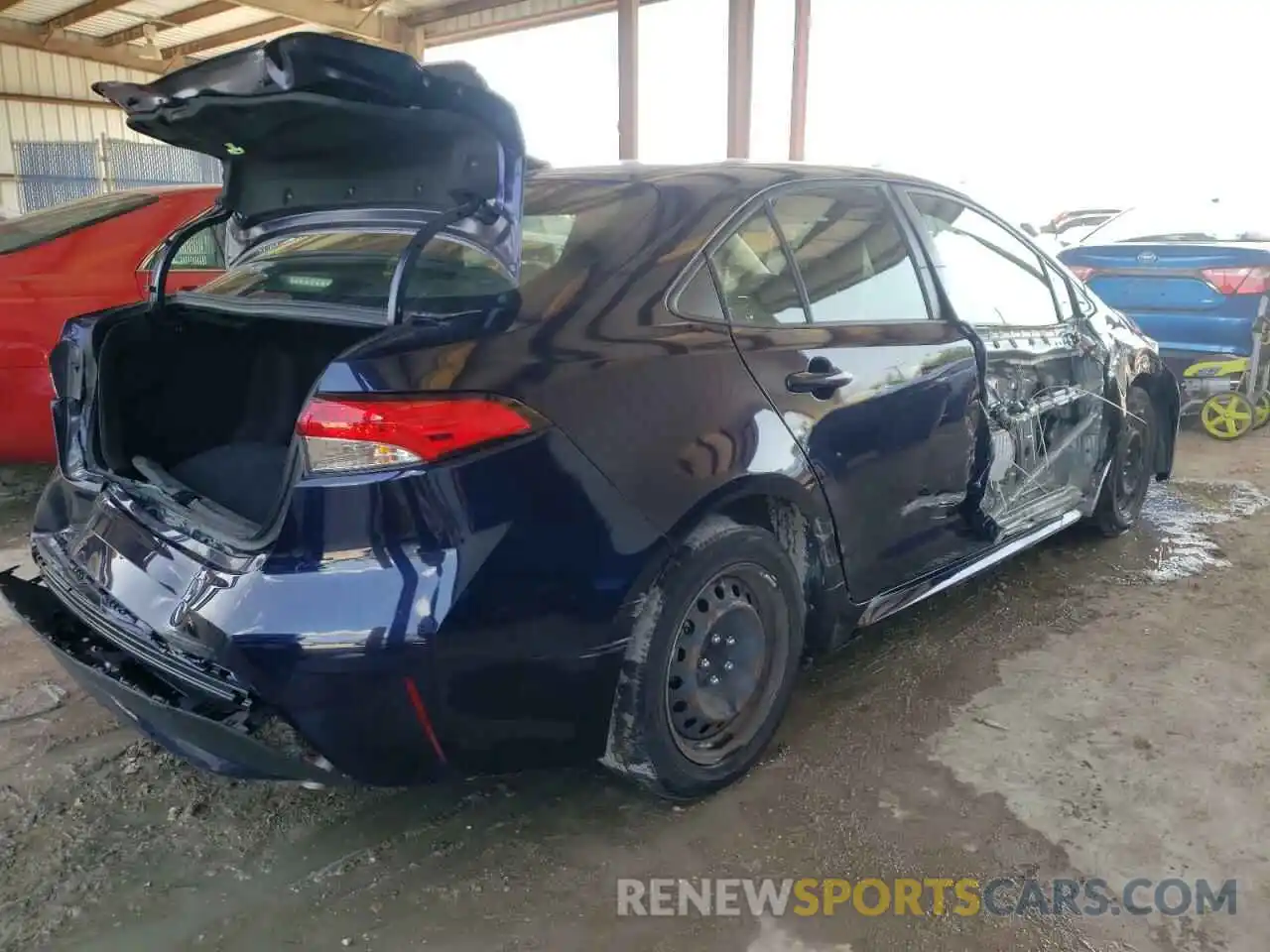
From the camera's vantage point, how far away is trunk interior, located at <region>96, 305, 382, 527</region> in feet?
7.68

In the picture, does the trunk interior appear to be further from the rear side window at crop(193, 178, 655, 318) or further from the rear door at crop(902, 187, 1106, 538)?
the rear door at crop(902, 187, 1106, 538)

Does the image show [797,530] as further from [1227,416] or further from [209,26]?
[209,26]

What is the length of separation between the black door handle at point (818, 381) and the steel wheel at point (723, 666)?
0.44 metres

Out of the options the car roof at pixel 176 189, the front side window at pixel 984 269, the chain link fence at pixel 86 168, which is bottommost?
the front side window at pixel 984 269

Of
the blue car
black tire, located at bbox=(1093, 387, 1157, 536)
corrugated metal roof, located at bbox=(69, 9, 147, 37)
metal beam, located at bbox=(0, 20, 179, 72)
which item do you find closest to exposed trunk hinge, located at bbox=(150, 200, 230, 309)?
black tire, located at bbox=(1093, 387, 1157, 536)

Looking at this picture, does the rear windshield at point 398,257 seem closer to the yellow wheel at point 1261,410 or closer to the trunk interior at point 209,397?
the trunk interior at point 209,397

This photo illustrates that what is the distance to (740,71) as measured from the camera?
9492 mm

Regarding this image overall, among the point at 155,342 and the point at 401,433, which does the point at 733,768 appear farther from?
the point at 155,342

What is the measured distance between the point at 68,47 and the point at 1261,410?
712 inches

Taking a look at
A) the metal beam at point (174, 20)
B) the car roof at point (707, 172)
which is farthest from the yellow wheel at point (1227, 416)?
the metal beam at point (174, 20)

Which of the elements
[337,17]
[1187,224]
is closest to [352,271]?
[1187,224]

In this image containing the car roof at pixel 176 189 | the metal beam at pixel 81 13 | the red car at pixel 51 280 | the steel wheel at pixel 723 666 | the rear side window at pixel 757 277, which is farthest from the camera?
the metal beam at pixel 81 13

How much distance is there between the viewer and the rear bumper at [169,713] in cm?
175

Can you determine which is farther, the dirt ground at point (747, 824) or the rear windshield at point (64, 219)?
the rear windshield at point (64, 219)
